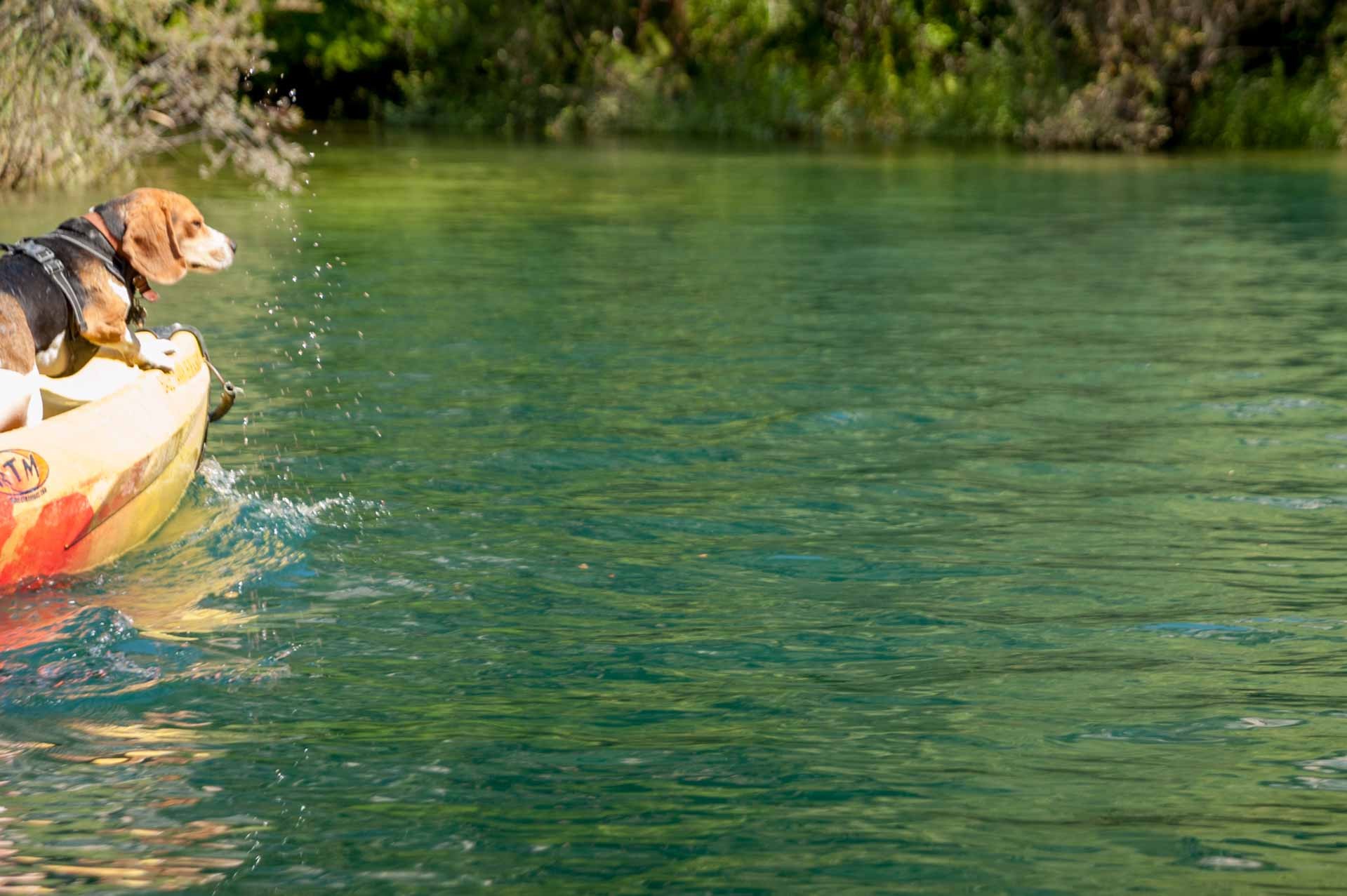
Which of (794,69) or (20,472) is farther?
(794,69)

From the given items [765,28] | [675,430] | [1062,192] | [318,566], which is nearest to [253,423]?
[675,430]

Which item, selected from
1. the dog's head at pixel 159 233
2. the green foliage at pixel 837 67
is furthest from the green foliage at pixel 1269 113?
the dog's head at pixel 159 233

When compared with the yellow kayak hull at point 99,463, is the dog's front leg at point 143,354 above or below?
above

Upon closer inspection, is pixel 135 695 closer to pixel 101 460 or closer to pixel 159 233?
pixel 101 460

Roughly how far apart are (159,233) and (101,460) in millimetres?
1393

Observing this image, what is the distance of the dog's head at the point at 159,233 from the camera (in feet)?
26.1

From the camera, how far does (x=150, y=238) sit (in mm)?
8000

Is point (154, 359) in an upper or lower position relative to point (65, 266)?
lower

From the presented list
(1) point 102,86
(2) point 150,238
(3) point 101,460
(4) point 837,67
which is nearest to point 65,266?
(2) point 150,238

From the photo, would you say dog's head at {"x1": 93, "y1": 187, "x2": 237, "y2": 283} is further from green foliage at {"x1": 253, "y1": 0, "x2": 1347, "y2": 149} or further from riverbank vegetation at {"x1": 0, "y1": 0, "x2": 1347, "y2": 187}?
green foliage at {"x1": 253, "y1": 0, "x2": 1347, "y2": 149}

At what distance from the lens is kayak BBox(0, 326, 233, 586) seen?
6543mm

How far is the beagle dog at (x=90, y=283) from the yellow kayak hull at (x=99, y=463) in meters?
0.11

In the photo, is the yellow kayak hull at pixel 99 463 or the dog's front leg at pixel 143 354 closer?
the yellow kayak hull at pixel 99 463

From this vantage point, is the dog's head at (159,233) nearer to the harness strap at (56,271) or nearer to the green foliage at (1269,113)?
the harness strap at (56,271)
